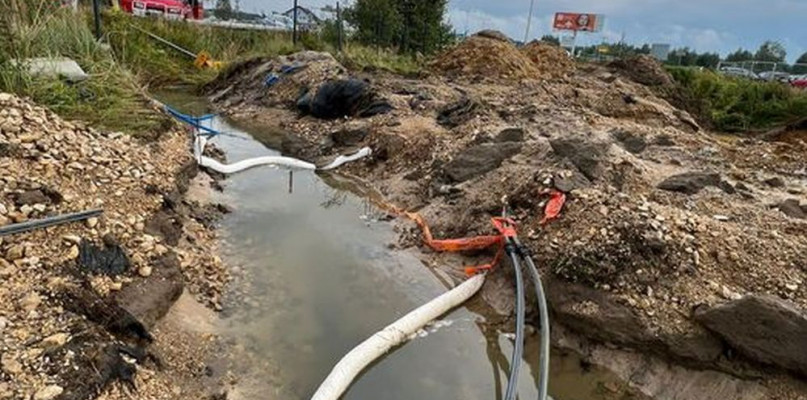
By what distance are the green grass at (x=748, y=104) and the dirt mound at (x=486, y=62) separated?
4.51 meters

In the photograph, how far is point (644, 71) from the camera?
51.9ft

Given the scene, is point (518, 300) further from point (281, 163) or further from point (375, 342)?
point (281, 163)

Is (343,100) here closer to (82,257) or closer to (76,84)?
(76,84)

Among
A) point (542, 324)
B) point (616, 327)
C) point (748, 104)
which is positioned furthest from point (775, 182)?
point (748, 104)

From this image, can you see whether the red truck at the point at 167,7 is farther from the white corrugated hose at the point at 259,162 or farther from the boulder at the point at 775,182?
the boulder at the point at 775,182

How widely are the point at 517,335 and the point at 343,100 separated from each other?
6.97 meters

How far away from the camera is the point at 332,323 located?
12.1 ft

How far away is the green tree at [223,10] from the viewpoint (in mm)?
25814

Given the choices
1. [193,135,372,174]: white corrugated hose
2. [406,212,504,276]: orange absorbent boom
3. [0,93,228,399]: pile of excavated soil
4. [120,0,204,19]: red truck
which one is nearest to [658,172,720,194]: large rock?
[406,212,504,276]: orange absorbent boom

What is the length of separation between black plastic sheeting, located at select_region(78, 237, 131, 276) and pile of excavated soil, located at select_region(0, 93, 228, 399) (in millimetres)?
12

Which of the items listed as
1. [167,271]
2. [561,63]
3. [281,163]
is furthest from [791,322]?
[561,63]

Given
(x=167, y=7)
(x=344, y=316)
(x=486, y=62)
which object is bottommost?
(x=344, y=316)

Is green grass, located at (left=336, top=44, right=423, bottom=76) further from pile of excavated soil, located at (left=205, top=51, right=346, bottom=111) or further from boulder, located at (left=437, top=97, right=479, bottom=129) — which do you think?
boulder, located at (left=437, top=97, right=479, bottom=129)

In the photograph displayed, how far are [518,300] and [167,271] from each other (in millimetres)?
2285
